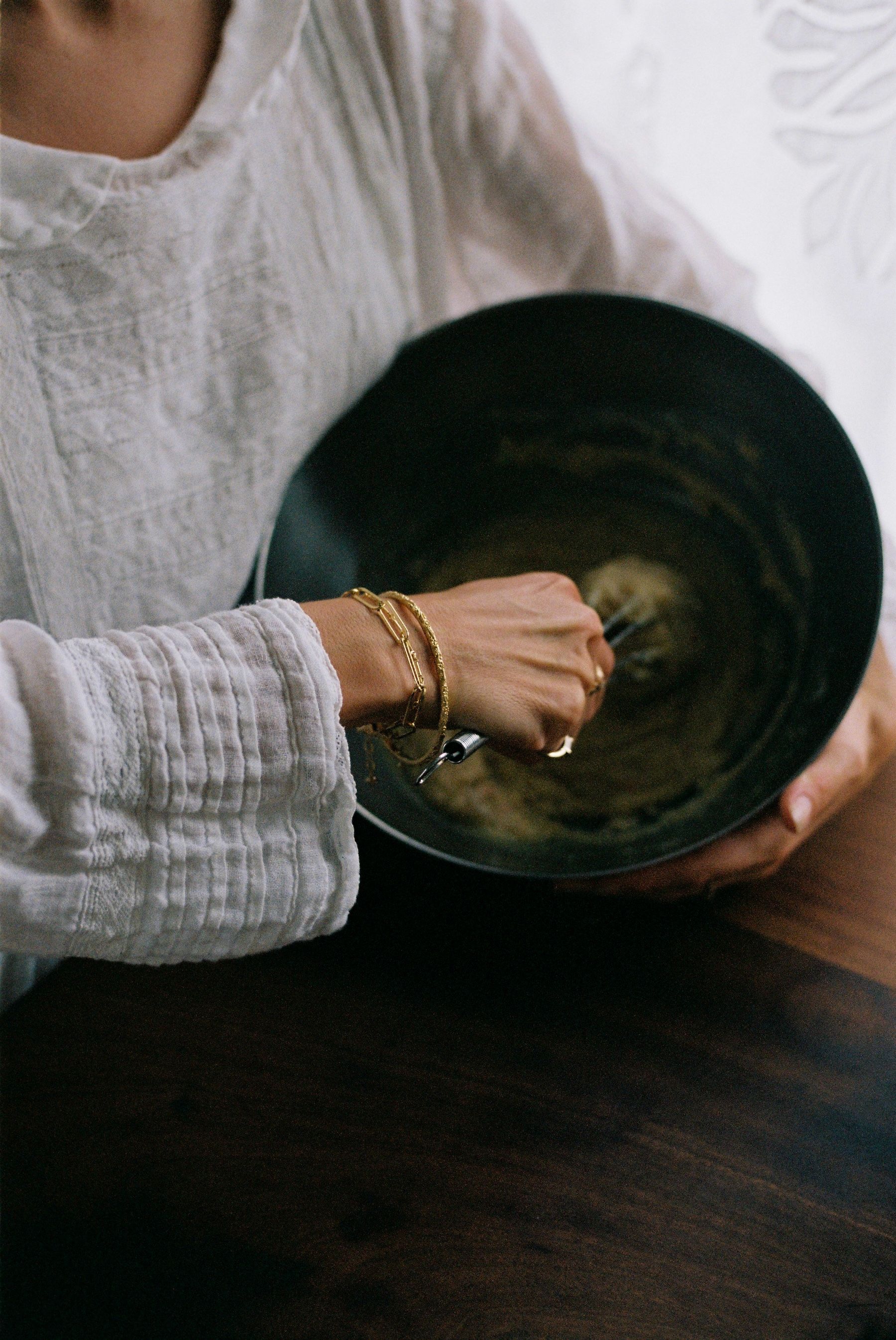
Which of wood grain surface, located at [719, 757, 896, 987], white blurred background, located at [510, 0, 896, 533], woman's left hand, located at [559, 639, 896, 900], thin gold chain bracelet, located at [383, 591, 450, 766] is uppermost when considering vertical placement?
white blurred background, located at [510, 0, 896, 533]

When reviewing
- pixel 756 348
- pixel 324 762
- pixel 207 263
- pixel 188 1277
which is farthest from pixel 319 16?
pixel 188 1277

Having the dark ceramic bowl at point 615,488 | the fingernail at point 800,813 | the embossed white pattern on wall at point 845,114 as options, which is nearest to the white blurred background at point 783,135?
the embossed white pattern on wall at point 845,114

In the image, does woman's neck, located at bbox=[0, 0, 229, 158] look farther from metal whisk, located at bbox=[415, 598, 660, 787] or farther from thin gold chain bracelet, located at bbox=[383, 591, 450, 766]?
metal whisk, located at bbox=[415, 598, 660, 787]

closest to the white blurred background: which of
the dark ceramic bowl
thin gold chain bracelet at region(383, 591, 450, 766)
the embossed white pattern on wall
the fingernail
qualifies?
the embossed white pattern on wall

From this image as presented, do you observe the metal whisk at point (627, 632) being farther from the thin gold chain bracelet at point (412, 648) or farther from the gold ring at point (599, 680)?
the thin gold chain bracelet at point (412, 648)

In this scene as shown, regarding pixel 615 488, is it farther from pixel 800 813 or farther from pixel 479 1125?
pixel 479 1125

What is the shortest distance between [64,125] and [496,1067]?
1.80 feet

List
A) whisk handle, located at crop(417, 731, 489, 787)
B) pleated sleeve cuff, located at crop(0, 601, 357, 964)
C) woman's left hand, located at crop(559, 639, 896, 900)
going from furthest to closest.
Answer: woman's left hand, located at crop(559, 639, 896, 900) → whisk handle, located at crop(417, 731, 489, 787) → pleated sleeve cuff, located at crop(0, 601, 357, 964)

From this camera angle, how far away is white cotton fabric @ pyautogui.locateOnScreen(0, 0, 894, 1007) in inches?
15.4

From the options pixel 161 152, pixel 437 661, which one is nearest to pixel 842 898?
pixel 437 661

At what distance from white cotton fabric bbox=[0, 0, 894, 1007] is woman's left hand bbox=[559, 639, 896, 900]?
0.22 metres

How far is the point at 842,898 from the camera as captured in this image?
632 millimetres

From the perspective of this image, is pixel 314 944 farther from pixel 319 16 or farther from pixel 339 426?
pixel 319 16

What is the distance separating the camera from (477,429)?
687mm
